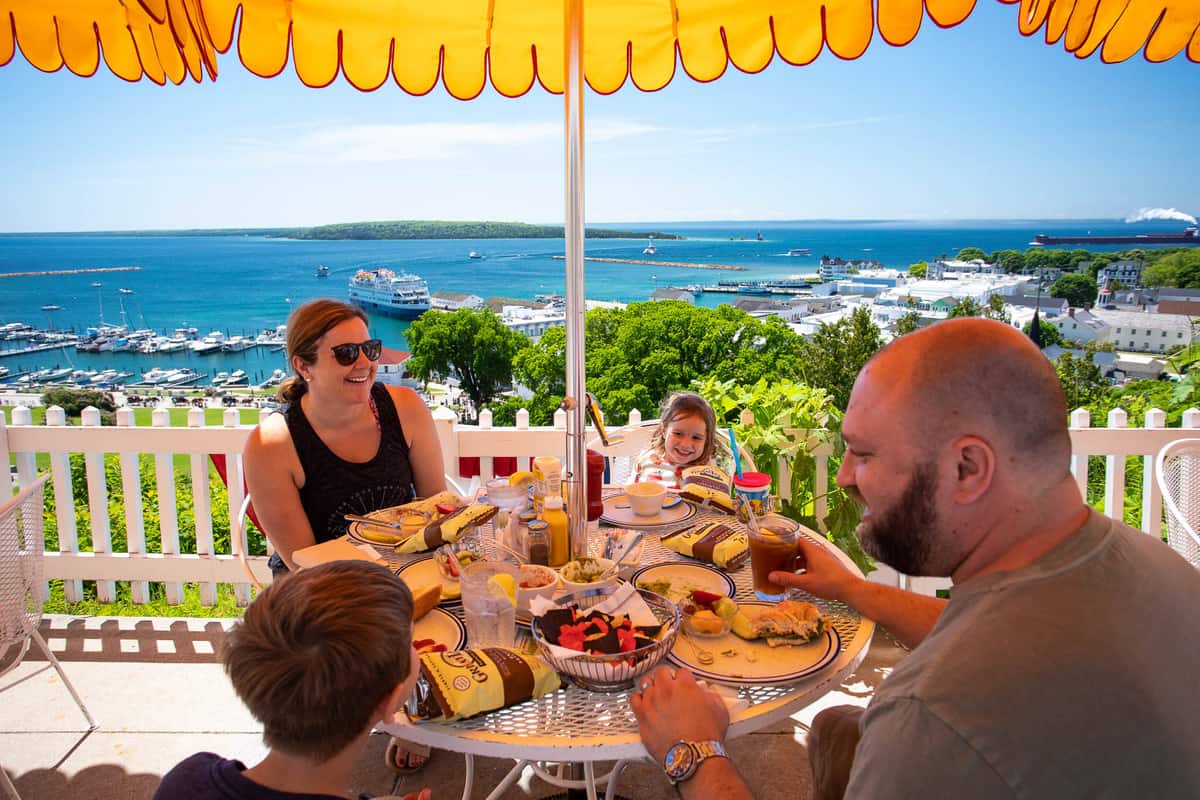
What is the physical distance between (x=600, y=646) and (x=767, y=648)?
1.05ft

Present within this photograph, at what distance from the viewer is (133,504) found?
3.37m

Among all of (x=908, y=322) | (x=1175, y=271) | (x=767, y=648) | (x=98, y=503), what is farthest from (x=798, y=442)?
(x=1175, y=271)

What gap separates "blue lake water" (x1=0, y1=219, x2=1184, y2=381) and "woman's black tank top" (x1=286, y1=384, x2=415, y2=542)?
14003mm

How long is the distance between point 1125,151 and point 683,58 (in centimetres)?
2317

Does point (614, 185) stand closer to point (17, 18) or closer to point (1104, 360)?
point (1104, 360)

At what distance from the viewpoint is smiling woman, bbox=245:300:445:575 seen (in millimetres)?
2109

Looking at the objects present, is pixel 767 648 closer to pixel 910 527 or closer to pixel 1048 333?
pixel 910 527

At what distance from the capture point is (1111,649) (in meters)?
0.74

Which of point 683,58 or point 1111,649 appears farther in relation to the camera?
point 683,58

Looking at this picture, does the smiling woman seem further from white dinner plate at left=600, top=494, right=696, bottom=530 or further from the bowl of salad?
the bowl of salad

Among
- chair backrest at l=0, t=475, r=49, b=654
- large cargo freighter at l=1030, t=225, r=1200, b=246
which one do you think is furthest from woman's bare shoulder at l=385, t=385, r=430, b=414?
large cargo freighter at l=1030, t=225, r=1200, b=246

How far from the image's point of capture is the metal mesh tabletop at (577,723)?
104 cm

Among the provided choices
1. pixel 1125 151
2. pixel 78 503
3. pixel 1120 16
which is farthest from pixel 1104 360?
pixel 1125 151

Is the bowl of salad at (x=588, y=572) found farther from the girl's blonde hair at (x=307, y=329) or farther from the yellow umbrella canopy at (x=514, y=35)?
the yellow umbrella canopy at (x=514, y=35)
